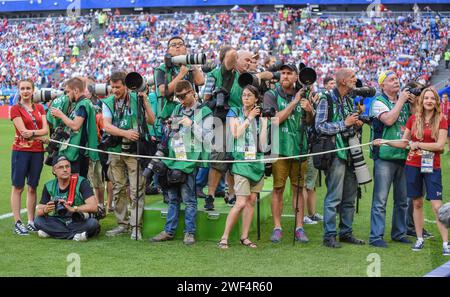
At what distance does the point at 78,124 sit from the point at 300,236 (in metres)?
2.85

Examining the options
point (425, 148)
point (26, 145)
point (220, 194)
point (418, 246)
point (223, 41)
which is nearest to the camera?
point (425, 148)

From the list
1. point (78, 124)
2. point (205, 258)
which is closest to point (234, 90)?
point (78, 124)

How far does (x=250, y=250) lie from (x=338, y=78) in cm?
207

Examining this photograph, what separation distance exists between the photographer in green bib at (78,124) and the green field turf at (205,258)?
3.17ft

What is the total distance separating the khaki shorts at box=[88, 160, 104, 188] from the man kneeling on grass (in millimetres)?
1303

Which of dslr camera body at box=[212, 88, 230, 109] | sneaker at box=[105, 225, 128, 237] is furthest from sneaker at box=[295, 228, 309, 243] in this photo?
sneaker at box=[105, 225, 128, 237]

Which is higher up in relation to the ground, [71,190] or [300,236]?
[71,190]

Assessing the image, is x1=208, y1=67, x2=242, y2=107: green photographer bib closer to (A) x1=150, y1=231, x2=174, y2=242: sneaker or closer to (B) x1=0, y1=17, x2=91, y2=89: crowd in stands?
(A) x1=150, y1=231, x2=174, y2=242: sneaker

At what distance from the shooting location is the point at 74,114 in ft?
29.0

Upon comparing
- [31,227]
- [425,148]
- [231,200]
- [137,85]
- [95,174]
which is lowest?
[31,227]

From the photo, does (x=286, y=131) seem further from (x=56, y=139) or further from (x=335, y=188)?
(x=56, y=139)

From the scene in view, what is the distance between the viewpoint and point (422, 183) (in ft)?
25.7
